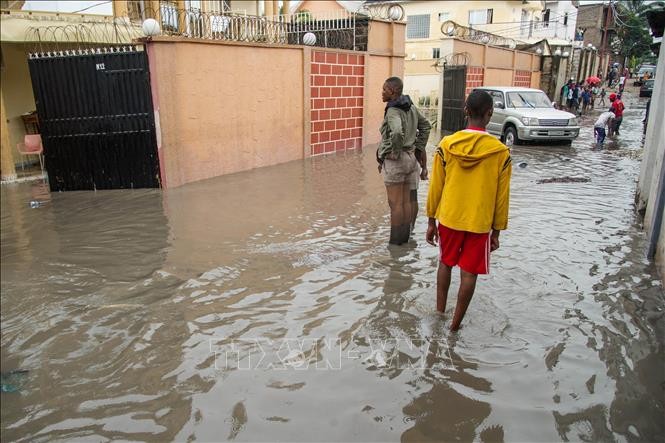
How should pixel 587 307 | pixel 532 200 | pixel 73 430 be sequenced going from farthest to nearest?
pixel 532 200 < pixel 587 307 < pixel 73 430

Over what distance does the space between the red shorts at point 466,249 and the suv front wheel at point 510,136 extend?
1212cm

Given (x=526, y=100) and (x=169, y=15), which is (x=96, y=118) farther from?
(x=526, y=100)

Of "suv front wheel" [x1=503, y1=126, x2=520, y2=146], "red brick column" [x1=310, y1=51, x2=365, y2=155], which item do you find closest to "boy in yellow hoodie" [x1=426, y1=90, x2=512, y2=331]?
"red brick column" [x1=310, y1=51, x2=365, y2=155]

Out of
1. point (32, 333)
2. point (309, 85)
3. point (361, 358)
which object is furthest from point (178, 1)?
point (361, 358)

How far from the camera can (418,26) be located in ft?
116

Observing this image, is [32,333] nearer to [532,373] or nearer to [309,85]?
[532,373]

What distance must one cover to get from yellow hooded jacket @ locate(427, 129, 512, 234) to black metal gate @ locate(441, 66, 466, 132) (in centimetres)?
1571

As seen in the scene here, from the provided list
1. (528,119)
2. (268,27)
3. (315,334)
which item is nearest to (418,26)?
(528,119)

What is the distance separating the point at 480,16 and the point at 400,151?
33408 millimetres

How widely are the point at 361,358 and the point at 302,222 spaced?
3604 mm

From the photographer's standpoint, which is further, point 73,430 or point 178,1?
point 178,1

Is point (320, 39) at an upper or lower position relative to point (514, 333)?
upper

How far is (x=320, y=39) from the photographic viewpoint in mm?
13461

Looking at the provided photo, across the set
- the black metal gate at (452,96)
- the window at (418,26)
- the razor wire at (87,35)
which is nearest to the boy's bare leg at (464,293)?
the razor wire at (87,35)
